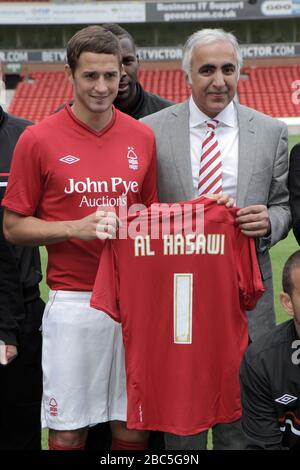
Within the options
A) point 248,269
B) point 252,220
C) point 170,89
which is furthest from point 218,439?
point 170,89

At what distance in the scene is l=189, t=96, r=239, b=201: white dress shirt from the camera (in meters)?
2.79

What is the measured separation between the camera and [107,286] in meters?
2.56

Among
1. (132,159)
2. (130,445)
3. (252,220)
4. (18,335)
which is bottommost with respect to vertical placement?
(130,445)

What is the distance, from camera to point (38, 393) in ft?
10.2

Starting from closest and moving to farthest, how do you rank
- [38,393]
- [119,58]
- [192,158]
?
[119,58] < [192,158] < [38,393]

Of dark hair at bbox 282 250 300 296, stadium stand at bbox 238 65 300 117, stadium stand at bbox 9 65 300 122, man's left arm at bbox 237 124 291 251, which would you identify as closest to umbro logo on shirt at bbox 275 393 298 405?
dark hair at bbox 282 250 300 296

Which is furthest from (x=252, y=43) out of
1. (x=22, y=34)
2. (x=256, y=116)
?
(x=256, y=116)

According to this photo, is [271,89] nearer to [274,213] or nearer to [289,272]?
[274,213]

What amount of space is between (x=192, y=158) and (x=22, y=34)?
94.6ft

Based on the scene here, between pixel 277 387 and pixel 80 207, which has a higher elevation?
pixel 80 207

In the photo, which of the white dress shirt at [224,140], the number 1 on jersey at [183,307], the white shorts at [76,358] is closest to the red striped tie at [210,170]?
the white dress shirt at [224,140]

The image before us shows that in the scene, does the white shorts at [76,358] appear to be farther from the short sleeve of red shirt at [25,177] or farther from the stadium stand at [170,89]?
the stadium stand at [170,89]

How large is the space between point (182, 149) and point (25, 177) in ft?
2.11

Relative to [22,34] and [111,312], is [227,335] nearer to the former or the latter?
[111,312]
